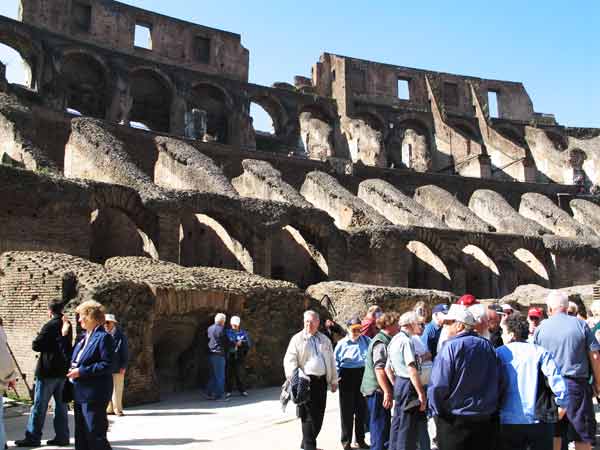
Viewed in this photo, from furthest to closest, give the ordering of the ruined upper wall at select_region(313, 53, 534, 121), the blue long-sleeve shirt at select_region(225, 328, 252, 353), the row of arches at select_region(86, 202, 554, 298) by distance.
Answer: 1. the ruined upper wall at select_region(313, 53, 534, 121)
2. the row of arches at select_region(86, 202, 554, 298)
3. the blue long-sleeve shirt at select_region(225, 328, 252, 353)

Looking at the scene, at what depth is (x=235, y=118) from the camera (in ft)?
114

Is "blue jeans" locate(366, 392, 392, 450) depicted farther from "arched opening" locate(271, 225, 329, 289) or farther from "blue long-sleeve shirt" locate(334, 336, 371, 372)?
"arched opening" locate(271, 225, 329, 289)

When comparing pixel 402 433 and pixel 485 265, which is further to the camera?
pixel 485 265

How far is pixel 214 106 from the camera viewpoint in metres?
36.3

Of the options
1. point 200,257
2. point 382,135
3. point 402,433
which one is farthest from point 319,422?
point 382,135

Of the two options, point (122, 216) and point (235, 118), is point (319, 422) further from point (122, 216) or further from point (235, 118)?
point (235, 118)

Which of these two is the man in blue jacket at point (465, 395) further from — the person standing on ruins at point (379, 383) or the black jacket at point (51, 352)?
the black jacket at point (51, 352)

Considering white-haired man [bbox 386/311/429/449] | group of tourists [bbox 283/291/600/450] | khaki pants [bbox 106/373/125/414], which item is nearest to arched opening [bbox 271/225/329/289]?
khaki pants [bbox 106/373/125/414]

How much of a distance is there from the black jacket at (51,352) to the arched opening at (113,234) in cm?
1246

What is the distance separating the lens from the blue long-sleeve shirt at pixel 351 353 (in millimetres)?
6953

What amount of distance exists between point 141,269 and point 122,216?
8.61 meters

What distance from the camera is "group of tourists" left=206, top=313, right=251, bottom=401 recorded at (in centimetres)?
975

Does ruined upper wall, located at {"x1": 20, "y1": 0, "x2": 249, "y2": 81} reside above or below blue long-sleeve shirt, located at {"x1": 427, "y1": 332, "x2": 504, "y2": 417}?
above

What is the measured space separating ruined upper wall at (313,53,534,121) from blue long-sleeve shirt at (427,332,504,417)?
3599cm
